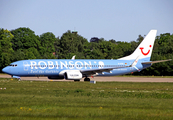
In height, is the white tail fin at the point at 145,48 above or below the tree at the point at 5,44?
below

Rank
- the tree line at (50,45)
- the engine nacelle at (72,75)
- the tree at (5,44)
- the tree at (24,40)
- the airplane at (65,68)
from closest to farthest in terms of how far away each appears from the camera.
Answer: the airplane at (65,68), the engine nacelle at (72,75), the tree at (5,44), the tree line at (50,45), the tree at (24,40)

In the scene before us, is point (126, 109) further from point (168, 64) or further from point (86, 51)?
point (86, 51)

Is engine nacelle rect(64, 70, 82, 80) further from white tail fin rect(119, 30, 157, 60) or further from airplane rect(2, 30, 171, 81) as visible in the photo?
white tail fin rect(119, 30, 157, 60)

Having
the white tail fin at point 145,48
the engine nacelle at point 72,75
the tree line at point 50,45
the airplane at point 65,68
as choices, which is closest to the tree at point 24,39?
the tree line at point 50,45

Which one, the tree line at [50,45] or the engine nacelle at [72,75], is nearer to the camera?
the engine nacelle at [72,75]

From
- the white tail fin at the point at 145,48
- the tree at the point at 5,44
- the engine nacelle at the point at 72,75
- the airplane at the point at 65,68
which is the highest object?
the tree at the point at 5,44

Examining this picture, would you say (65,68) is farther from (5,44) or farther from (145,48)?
(5,44)

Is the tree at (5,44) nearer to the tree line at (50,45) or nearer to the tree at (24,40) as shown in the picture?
the tree line at (50,45)

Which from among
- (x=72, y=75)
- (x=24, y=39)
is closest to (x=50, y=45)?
(x=24, y=39)

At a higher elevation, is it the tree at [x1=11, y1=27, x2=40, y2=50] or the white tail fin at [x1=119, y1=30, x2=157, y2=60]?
the tree at [x1=11, y1=27, x2=40, y2=50]

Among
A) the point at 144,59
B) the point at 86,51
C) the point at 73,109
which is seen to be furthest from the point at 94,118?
the point at 86,51

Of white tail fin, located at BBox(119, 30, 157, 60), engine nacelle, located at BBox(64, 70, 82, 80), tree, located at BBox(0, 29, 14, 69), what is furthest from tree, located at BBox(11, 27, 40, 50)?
engine nacelle, located at BBox(64, 70, 82, 80)

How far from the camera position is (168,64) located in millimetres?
76000

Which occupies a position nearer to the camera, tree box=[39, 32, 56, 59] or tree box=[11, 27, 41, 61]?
tree box=[11, 27, 41, 61]
